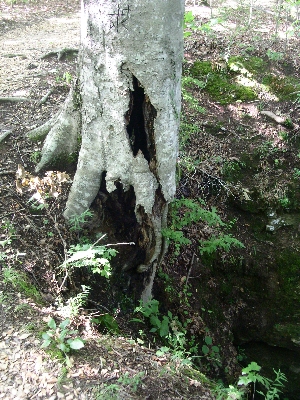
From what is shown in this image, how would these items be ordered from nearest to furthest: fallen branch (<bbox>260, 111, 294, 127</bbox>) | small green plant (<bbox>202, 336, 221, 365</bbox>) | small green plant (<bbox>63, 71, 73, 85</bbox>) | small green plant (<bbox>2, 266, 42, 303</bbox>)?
small green plant (<bbox>2, 266, 42, 303</bbox>) < small green plant (<bbox>202, 336, 221, 365</bbox>) < small green plant (<bbox>63, 71, 73, 85</bbox>) < fallen branch (<bbox>260, 111, 294, 127</bbox>)

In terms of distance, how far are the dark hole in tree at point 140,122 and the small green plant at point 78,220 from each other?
0.78 m

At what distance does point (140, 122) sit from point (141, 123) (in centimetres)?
1

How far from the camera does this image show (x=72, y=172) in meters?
4.32

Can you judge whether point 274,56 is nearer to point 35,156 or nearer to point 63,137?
point 63,137

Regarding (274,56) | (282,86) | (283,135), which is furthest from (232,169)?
(274,56)

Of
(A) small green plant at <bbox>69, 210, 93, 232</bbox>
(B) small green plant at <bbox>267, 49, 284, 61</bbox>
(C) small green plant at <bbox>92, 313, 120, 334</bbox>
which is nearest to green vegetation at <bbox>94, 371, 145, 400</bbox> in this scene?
(C) small green plant at <bbox>92, 313, 120, 334</bbox>

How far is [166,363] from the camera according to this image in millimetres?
3080

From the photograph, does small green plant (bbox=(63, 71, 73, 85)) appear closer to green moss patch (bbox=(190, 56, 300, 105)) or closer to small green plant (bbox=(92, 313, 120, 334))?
green moss patch (bbox=(190, 56, 300, 105))

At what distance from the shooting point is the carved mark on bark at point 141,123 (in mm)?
3371

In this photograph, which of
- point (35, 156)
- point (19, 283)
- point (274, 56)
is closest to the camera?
point (19, 283)

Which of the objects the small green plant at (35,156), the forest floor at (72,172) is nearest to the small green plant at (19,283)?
the forest floor at (72,172)

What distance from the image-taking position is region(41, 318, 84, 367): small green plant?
2713mm

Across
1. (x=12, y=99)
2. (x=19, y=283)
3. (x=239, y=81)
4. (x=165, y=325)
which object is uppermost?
(x=239, y=81)

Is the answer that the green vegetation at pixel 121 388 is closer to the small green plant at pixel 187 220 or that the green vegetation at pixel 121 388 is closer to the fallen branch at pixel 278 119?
the small green plant at pixel 187 220
